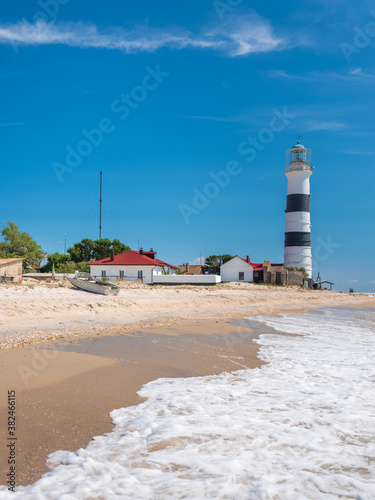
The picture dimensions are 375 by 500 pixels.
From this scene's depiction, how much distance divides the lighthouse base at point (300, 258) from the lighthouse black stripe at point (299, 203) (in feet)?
14.8

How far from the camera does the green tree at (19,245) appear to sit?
5159cm

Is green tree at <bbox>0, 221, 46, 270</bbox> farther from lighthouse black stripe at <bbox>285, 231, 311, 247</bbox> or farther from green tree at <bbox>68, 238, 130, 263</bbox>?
lighthouse black stripe at <bbox>285, 231, 311, 247</bbox>

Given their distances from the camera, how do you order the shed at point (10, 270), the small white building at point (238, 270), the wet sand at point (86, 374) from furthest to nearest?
the small white building at point (238, 270)
the shed at point (10, 270)
the wet sand at point (86, 374)

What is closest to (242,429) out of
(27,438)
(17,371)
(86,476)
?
(86,476)

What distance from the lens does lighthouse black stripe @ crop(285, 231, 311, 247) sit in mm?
46969

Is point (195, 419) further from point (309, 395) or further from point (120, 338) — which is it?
point (120, 338)

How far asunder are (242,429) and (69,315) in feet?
37.7

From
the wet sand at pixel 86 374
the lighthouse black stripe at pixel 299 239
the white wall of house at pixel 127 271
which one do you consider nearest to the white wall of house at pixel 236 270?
the lighthouse black stripe at pixel 299 239

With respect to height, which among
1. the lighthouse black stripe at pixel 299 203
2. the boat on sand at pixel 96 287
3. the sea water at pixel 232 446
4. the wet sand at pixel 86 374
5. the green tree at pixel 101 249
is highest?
the lighthouse black stripe at pixel 299 203

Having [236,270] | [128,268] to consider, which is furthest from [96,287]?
[236,270]

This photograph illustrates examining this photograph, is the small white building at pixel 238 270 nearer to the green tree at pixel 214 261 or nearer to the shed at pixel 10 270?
the green tree at pixel 214 261

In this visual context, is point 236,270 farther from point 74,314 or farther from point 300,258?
point 74,314

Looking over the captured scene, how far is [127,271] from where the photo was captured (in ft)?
138

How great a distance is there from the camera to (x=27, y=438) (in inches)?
171
